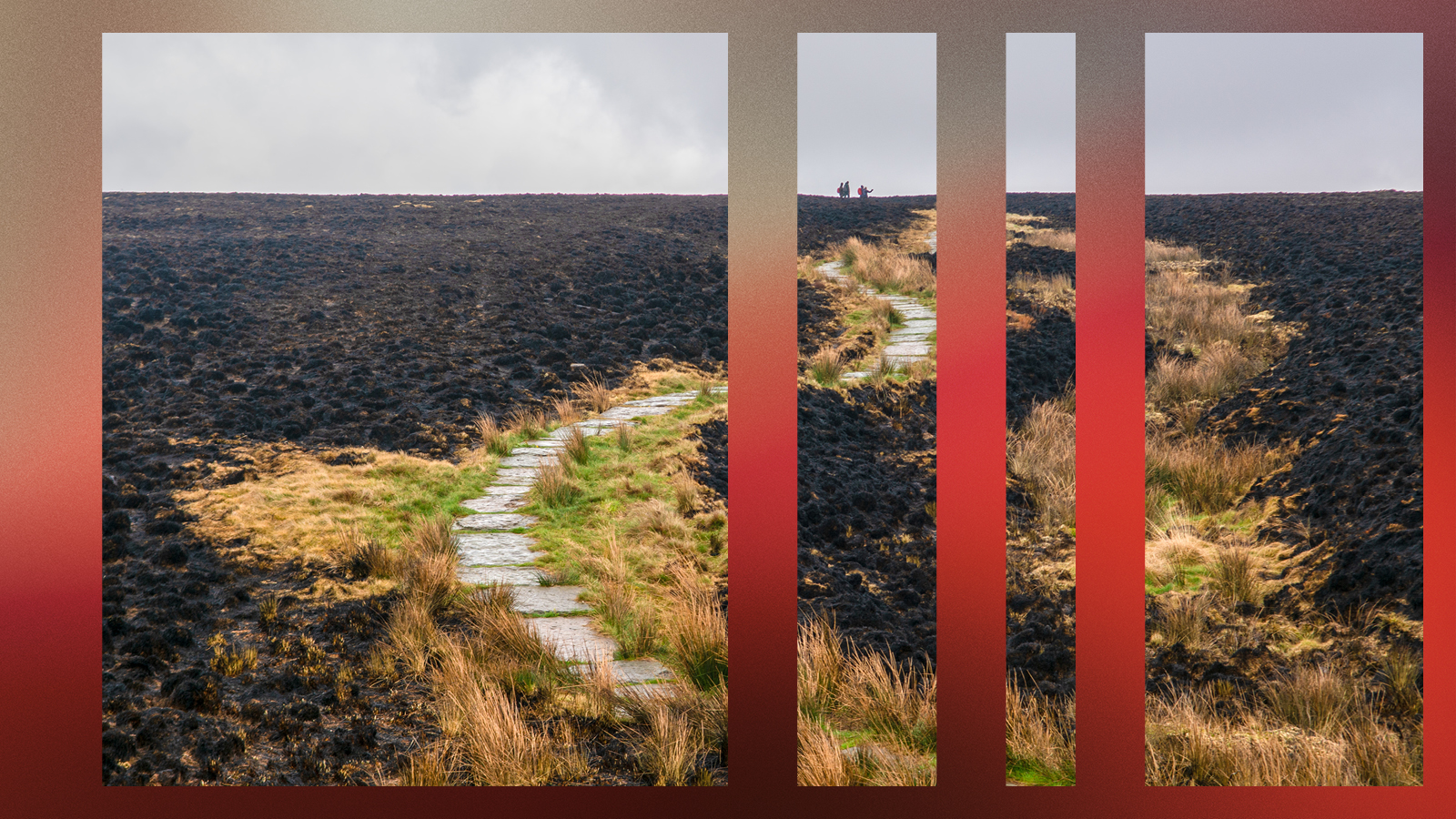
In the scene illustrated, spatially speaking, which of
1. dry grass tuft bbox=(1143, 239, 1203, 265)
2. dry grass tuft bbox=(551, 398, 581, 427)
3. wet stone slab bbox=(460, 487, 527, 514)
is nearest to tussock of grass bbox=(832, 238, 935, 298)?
dry grass tuft bbox=(1143, 239, 1203, 265)

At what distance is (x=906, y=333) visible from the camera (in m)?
10.8

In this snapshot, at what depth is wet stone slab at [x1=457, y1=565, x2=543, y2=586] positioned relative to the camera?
479cm

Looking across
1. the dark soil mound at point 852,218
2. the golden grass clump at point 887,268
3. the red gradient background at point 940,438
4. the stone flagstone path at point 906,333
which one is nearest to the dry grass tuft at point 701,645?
the red gradient background at point 940,438

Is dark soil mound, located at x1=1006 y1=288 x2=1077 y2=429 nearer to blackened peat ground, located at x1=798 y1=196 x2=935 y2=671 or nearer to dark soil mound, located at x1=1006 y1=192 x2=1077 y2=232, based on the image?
blackened peat ground, located at x1=798 y1=196 x2=935 y2=671

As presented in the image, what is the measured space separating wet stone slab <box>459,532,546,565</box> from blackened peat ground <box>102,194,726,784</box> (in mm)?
606

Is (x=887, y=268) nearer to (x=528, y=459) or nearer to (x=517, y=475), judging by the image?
(x=528, y=459)

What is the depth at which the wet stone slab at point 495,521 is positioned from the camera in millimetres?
5559

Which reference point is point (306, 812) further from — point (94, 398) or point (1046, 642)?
point (1046, 642)

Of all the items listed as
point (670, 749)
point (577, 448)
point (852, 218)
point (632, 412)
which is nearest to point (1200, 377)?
point (632, 412)

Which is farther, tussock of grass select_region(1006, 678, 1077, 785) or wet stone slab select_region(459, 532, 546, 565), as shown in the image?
wet stone slab select_region(459, 532, 546, 565)

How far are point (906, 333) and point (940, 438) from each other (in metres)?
8.59

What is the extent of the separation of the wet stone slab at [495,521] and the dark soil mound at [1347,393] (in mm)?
4612

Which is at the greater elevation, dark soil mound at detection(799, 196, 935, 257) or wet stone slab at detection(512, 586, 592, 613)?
dark soil mound at detection(799, 196, 935, 257)

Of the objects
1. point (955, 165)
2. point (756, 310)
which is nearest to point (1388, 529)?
point (955, 165)
